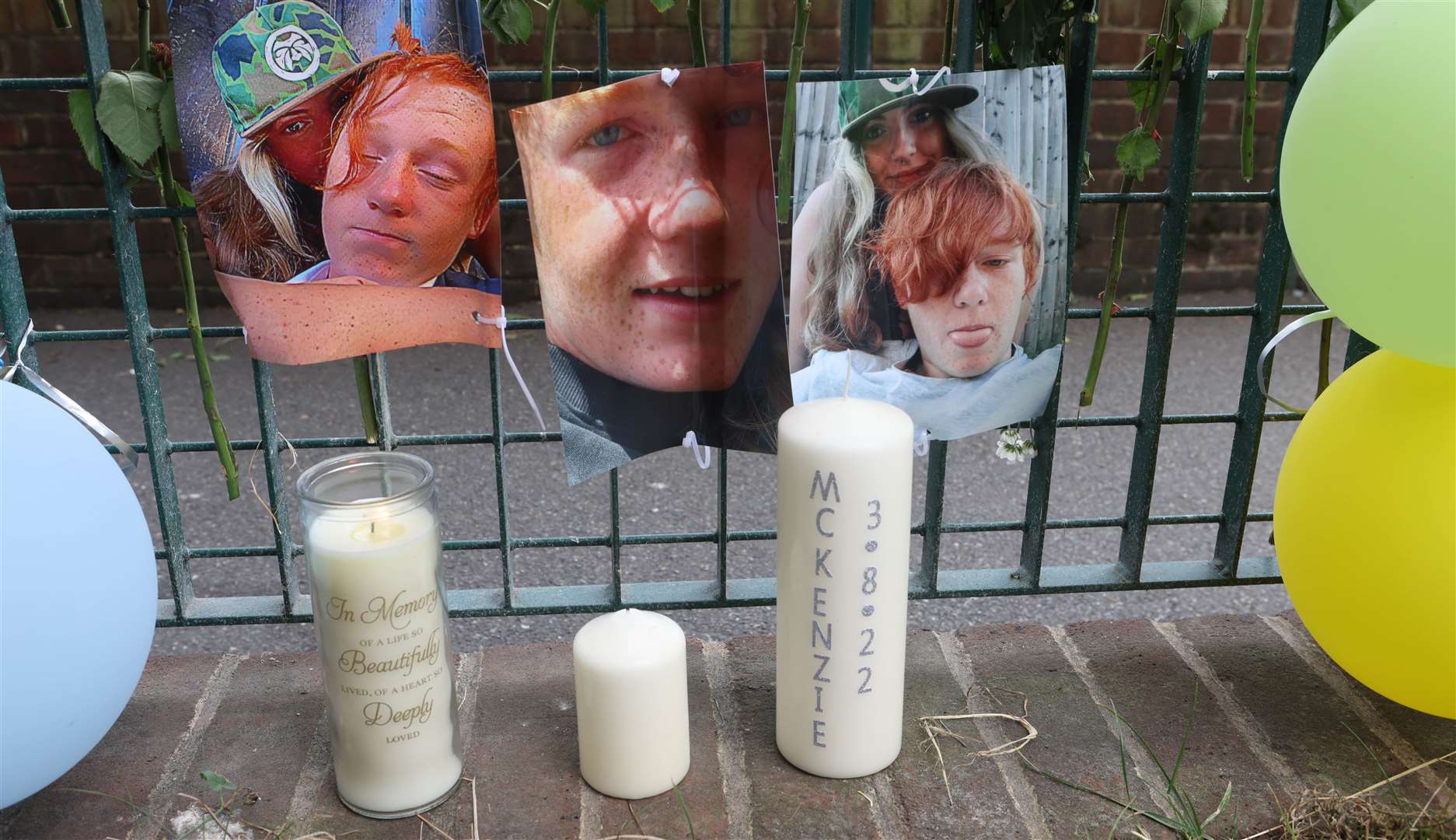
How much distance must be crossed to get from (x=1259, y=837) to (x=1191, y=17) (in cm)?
74

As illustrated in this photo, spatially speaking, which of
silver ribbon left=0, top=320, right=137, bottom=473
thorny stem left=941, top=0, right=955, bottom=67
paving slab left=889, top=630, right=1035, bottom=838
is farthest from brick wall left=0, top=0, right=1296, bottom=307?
paving slab left=889, top=630, right=1035, bottom=838

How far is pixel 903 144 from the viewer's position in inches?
41.3

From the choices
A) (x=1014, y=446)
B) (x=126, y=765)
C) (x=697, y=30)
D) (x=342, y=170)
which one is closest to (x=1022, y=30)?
(x=697, y=30)

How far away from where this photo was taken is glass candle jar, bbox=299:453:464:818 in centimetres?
93

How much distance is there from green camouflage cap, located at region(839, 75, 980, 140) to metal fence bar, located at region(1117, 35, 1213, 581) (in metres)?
0.24

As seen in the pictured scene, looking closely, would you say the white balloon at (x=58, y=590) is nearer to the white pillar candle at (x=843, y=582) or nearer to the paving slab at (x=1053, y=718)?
the white pillar candle at (x=843, y=582)

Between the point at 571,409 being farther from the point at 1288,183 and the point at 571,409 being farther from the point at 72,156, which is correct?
the point at 72,156

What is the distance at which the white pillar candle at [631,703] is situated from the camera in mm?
986

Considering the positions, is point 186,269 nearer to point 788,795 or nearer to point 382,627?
point 382,627

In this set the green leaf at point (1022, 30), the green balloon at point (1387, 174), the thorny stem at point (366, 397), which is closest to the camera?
the green balloon at point (1387, 174)

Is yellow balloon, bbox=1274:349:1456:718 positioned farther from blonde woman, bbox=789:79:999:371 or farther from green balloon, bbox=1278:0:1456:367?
blonde woman, bbox=789:79:999:371

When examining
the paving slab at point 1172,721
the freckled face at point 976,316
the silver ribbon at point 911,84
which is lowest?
the paving slab at point 1172,721

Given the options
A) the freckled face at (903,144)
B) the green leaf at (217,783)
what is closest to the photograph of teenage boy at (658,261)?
the freckled face at (903,144)

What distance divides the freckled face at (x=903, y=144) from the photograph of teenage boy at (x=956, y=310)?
0.04 feet
